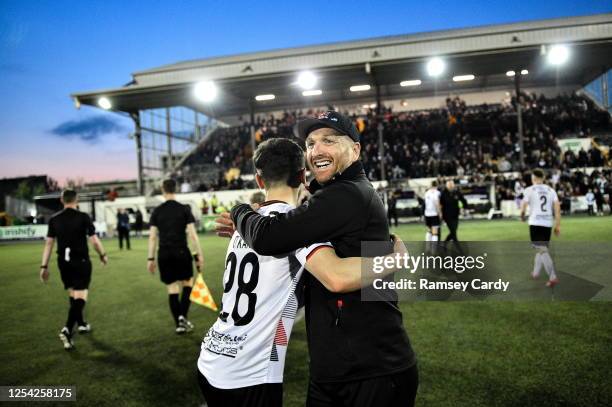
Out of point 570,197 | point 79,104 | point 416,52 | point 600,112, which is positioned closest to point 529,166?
point 570,197

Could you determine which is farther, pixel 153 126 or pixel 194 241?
pixel 153 126

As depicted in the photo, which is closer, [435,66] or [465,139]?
[435,66]

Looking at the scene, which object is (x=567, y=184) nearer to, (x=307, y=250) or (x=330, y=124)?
(x=330, y=124)

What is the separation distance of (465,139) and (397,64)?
10.6 metres

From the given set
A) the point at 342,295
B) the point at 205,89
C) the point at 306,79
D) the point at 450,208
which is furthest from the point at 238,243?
the point at 205,89

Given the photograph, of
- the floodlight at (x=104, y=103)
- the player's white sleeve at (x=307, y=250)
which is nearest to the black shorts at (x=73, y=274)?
the player's white sleeve at (x=307, y=250)

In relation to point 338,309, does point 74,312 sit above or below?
below

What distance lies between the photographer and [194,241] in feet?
24.1

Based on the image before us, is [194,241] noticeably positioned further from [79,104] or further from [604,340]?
[79,104]

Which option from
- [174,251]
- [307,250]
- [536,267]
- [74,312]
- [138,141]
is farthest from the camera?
[138,141]

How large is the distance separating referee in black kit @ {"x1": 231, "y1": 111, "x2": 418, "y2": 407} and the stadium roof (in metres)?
24.9

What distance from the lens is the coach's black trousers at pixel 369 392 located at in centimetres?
198

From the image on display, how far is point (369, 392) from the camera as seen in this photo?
1983 millimetres

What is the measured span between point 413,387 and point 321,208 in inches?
39.4
